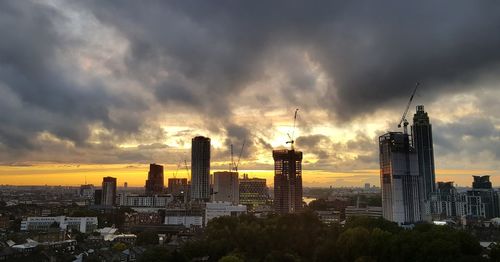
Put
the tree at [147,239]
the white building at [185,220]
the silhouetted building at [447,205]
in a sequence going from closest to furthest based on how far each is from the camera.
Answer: the tree at [147,239], the white building at [185,220], the silhouetted building at [447,205]

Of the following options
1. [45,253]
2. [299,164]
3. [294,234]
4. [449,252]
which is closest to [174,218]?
[299,164]

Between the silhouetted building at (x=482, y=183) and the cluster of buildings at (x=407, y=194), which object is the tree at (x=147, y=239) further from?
the silhouetted building at (x=482, y=183)

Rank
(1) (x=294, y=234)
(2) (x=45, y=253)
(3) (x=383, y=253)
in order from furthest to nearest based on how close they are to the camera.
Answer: (2) (x=45, y=253)
(1) (x=294, y=234)
(3) (x=383, y=253)

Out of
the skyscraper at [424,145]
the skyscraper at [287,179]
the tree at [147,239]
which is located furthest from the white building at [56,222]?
the skyscraper at [424,145]

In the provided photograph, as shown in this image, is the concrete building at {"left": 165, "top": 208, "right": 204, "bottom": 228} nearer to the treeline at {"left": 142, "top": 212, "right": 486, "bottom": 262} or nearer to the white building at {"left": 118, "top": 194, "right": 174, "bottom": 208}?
the treeline at {"left": 142, "top": 212, "right": 486, "bottom": 262}

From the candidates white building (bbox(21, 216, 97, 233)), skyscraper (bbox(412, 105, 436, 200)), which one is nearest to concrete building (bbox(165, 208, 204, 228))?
white building (bbox(21, 216, 97, 233))

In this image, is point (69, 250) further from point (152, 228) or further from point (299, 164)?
point (299, 164)
